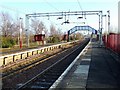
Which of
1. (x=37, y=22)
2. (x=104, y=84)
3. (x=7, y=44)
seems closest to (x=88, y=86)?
(x=104, y=84)

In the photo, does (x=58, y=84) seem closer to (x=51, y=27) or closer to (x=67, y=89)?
(x=67, y=89)

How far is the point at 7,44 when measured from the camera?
59.2m

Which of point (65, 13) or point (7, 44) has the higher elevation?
point (65, 13)

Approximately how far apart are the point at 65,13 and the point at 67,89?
138 ft

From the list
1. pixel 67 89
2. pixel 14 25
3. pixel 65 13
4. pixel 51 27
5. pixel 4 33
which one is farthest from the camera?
pixel 51 27

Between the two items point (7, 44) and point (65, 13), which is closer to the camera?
point (65, 13)

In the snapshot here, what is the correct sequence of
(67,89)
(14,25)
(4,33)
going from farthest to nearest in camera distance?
(14,25) < (4,33) < (67,89)

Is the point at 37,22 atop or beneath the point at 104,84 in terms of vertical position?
atop

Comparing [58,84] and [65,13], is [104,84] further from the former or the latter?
[65,13]

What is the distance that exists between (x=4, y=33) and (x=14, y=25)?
11505mm


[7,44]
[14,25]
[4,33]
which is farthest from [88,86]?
[14,25]

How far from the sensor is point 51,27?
133 metres

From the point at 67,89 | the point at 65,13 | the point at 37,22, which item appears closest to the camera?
the point at 67,89

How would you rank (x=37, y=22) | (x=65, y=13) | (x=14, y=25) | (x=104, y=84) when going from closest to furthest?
(x=104, y=84) → (x=65, y=13) → (x=14, y=25) → (x=37, y=22)
